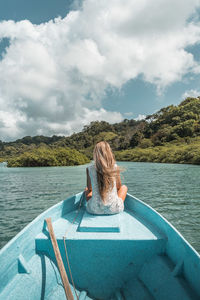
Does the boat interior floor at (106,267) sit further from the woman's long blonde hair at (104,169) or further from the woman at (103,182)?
the woman's long blonde hair at (104,169)

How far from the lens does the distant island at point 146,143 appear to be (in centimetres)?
2922

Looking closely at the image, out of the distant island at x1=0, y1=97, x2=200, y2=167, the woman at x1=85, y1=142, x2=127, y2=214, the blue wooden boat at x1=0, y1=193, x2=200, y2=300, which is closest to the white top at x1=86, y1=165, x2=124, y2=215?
the woman at x1=85, y1=142, x2=127, y2=214

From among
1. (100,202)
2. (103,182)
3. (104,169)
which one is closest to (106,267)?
(100,202)

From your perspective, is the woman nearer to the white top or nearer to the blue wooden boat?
the white top

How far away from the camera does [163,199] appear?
20.4 feet

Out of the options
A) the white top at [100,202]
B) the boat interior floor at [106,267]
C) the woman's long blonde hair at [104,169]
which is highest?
the woman's long blonde hair at [104,169]

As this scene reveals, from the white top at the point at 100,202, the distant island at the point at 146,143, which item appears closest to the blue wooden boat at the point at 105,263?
the white top at the point at 100,202

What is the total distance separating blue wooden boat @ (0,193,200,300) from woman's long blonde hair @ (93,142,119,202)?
0.46 metres

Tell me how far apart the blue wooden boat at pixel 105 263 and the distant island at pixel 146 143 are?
24179 mm

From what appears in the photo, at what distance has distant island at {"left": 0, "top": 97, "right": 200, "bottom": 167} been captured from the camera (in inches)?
1150

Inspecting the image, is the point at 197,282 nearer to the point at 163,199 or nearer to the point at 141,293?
the point at 141,293

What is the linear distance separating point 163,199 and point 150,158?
95.5 ft

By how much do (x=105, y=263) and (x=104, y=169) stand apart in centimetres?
107

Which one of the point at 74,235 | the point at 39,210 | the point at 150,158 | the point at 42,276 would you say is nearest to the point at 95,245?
the point at 74,235
